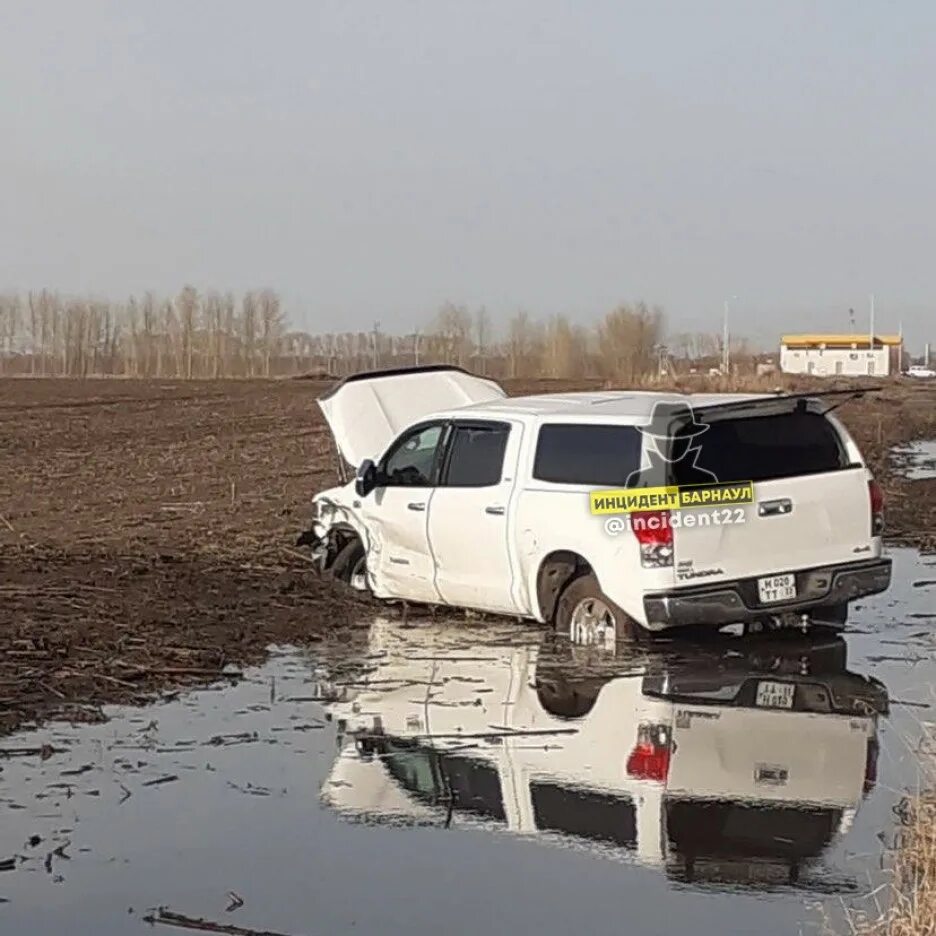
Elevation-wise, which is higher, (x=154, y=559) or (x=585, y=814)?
(x=154, y=559)

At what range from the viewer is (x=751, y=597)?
11562 millimetres

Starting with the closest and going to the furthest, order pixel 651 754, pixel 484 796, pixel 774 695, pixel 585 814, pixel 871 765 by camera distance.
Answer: pixel 585 814 → pixel 484 796 → pixel 871 765 → pixel 651 754 → pixel 774 695

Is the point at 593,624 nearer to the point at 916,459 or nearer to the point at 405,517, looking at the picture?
the point at 405,517

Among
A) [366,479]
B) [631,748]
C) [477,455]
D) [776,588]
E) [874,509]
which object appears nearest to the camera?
[631,748]

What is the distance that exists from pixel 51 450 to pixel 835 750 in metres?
28.7

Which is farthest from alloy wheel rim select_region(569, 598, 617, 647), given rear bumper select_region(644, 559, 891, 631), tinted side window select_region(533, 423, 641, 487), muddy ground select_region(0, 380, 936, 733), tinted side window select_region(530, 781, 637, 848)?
Answer: tinted side window select_region(530, 781, 637, 848)

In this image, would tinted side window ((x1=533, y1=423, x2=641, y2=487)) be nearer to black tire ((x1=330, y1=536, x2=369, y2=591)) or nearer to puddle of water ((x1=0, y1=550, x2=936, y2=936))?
puddle of water ((x1=0, y1=550, x2=936, y2=936))

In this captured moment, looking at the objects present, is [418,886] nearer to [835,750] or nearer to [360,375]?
[835,750]

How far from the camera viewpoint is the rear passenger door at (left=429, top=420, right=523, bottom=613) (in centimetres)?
1271

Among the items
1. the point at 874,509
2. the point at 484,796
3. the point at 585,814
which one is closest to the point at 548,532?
the point at 874,509

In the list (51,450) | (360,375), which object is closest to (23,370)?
(51,450)

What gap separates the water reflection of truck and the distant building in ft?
411

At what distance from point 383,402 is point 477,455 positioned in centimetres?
309

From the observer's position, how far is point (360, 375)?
15836 mm
